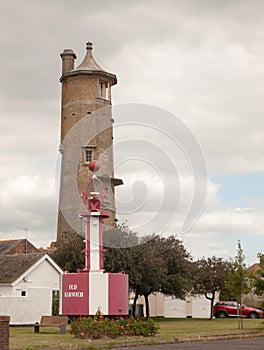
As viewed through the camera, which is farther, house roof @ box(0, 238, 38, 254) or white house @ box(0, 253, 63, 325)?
house roof @ box(0, 238, 38, 254)

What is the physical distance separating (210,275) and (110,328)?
107 ft

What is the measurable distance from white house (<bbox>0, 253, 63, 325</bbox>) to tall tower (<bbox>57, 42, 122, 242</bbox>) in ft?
47.0

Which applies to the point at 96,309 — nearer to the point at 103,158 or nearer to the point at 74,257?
the point at 74,257

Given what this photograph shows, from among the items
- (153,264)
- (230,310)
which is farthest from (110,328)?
(230,310)

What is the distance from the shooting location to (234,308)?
210 feet

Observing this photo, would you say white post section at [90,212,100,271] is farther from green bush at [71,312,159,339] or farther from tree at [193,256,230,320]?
tree at [193,256,230,320]

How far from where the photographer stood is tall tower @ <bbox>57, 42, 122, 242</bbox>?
6197cm

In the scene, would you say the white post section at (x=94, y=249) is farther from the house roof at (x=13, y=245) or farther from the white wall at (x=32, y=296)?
the house roof at (x=13, y=245)

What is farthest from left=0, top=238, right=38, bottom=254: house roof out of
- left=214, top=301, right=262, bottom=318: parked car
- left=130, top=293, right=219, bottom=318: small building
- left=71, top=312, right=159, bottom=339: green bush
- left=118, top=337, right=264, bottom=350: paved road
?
left=118, top=337, right=264, bottom=350: paved road

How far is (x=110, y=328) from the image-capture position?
91.4 feet

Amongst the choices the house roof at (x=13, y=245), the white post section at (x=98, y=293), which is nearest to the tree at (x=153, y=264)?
the house roof at (x=13, y=245)

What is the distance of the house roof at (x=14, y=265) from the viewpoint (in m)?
44.7

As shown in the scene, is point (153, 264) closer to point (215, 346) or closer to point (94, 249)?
point (94, 249)

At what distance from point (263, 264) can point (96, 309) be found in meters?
8.46
